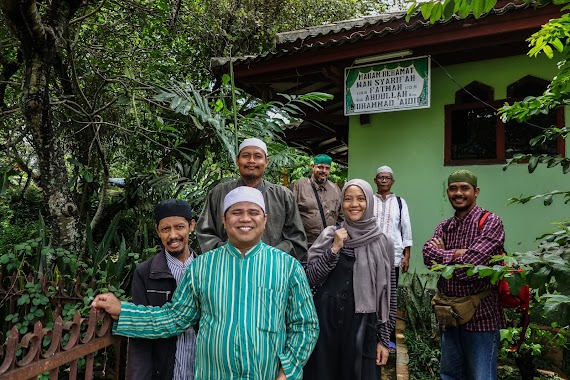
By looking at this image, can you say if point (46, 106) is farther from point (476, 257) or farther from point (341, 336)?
point (476, 257)

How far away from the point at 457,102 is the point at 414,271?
229 centimetres

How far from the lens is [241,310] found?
1.72 m

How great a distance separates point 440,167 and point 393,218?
1.66 m

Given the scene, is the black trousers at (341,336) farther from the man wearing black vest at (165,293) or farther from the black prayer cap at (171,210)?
the black prayer cap at (171,210)

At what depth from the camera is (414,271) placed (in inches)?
221

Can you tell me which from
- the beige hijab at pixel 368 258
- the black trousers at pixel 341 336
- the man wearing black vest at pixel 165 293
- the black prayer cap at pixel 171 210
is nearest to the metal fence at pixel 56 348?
the man wearing black vest at pixel 165 293

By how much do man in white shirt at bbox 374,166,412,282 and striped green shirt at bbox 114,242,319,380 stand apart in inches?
103

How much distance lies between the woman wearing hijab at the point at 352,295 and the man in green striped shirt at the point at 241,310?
0.73 metres

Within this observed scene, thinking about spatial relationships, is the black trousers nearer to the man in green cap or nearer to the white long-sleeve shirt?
the man in green cap

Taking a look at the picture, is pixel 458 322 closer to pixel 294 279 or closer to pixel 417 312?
pixel 294 279

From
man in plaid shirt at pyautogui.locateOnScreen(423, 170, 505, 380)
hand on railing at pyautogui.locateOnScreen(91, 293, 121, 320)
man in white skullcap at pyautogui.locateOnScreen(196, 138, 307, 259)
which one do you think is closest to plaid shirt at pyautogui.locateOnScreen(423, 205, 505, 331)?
man in plaid shirt at pyautogui.locateOnScreen(423, 170, 505, 380)

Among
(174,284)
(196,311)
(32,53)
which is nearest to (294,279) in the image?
(196,311)

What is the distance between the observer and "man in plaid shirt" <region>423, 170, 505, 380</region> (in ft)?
8.48

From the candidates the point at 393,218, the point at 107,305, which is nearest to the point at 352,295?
the point at 107,305
